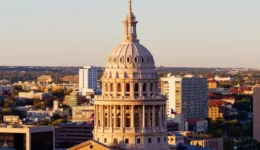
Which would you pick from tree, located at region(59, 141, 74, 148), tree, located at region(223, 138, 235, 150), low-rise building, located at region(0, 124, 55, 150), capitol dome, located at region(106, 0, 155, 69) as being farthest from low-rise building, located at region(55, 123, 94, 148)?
capitol dome, located at region(106, 0, 155, 69)

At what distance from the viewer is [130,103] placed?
80938mm

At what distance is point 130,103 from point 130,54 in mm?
3508

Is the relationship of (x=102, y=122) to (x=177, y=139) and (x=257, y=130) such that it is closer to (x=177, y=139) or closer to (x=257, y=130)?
(x=177, y=139)

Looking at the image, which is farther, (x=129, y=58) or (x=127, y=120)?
(x=129, y=58)

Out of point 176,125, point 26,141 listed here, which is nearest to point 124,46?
point 26,141

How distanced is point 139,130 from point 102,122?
2.69 m

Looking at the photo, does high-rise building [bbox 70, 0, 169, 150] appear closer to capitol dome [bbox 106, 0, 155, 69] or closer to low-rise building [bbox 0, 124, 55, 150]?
capitol dome [bbox 106, 0, 155, 69]

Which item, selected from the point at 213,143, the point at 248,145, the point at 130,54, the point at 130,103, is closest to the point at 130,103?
the point at 130,103

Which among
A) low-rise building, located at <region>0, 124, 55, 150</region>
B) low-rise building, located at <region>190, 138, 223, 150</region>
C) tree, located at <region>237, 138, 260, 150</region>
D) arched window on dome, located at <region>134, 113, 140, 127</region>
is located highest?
arched window on dome, located at <region>134, 113, 140, 127</region>

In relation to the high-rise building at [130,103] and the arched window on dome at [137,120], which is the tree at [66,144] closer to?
the high-rise building at [130,103]

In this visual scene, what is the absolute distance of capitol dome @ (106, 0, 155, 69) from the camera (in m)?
81.7

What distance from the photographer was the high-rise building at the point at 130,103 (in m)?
81.2

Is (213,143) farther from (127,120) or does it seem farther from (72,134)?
(127,120)

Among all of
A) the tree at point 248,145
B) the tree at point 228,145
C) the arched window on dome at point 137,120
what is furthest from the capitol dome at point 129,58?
the tree at point 248,145
